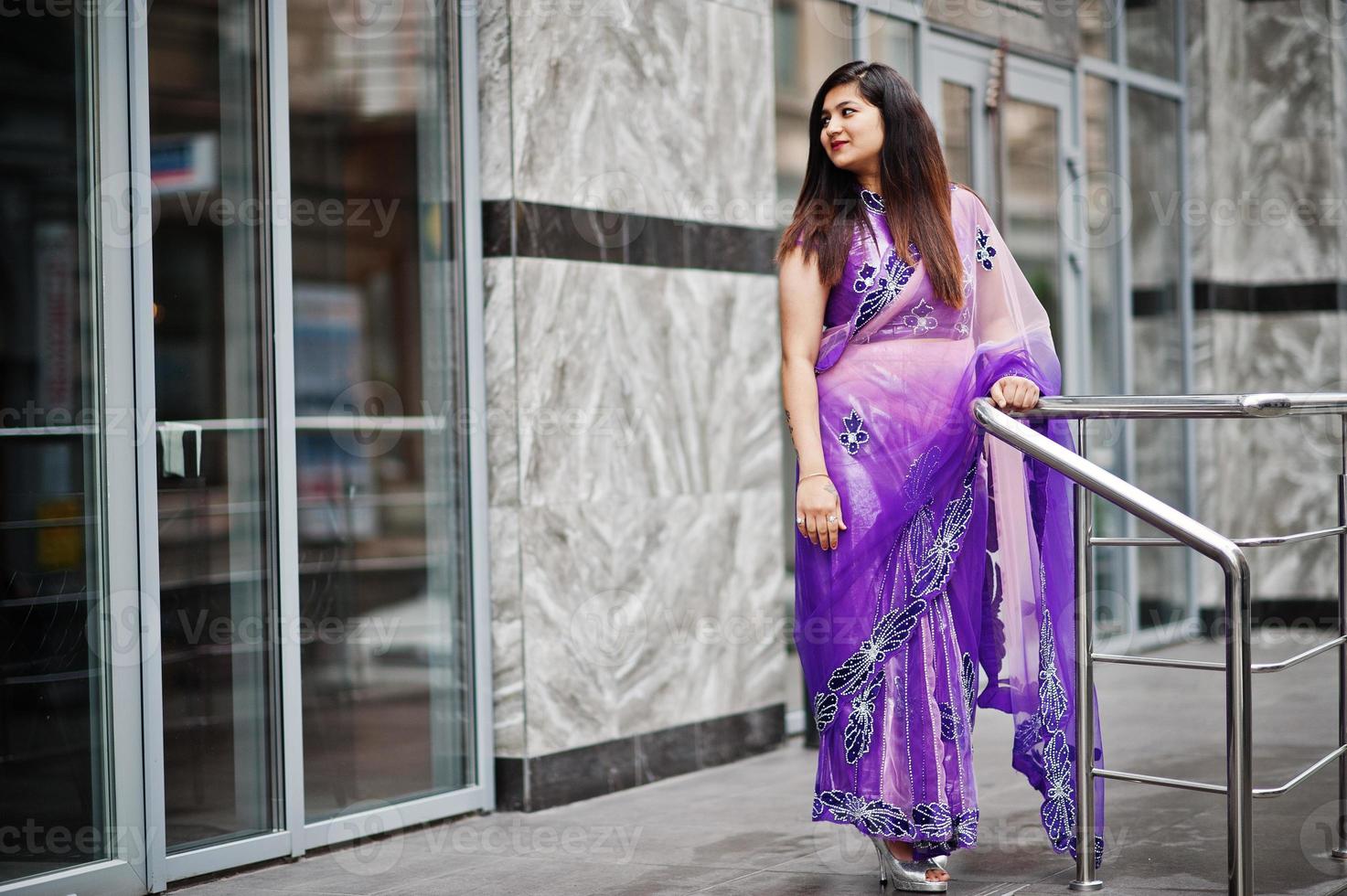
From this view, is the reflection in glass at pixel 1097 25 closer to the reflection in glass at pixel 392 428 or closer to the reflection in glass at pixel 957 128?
the reflection in glass at pixel 957 128

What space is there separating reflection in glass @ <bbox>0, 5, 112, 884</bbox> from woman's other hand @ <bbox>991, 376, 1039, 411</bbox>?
2125 millimetres

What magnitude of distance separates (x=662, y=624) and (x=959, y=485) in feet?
5.69

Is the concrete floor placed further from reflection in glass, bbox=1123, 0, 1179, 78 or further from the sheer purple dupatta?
reflection in glass, bbox=1123, 0, 1179, 78

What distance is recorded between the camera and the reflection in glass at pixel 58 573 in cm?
391

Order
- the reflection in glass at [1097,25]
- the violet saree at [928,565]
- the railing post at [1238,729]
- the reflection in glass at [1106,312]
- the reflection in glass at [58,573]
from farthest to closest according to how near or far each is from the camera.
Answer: the reflection in glass at [1106,312] → the reflection in glass at [1097,25] → the reflection in glass at [58,573] → the violet saree at [928,565] → the railing post at [1238,729]

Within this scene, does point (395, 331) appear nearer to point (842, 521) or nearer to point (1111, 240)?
point (842, 521)

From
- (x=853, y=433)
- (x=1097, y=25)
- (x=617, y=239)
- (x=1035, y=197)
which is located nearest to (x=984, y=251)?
(x=853, y=433)

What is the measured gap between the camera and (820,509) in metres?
3.82

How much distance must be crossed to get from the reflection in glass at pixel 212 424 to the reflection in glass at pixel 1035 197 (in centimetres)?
404

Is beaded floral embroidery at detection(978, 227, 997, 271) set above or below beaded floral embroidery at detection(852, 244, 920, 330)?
above

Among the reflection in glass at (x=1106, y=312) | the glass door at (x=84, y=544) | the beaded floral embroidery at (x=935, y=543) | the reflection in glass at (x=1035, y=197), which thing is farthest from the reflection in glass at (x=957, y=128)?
the glass door at (x=84, y=544)

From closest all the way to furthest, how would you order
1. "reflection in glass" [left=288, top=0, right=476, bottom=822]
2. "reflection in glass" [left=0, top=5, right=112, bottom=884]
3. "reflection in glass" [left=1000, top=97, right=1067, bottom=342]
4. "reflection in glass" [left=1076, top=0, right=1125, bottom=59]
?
"reflection in glass" [left=0, top=5, right=112, bottom=884] < "reflection in glass" [left=288, top=0, right=476, bottom=822] < "reflection in glass" [left=1000, top=97, right=1067, bottom=342] < "reflection in glass" [left=1076, top=0, right=1125, bottom=59]

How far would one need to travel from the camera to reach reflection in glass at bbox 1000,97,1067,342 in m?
7.66

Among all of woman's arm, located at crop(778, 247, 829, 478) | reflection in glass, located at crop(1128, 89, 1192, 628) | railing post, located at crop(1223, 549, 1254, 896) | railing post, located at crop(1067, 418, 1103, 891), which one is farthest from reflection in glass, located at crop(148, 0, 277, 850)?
reflection in glass, located at crop(1128, 89, 1192, 628)
